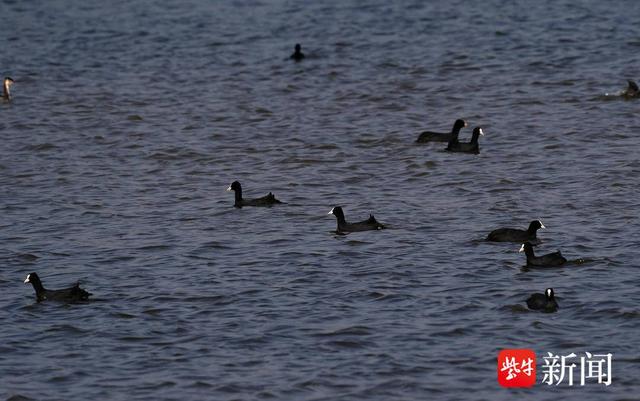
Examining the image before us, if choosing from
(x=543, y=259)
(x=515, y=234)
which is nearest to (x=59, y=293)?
(x=543, y=259)

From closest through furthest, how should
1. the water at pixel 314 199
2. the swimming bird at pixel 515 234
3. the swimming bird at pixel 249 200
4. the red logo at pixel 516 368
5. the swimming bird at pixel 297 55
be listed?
the red logo at pixel 516 368
the water at pixel 314 199
the swimming bird at pixel 515 234
the swimming bird at pixel 249 200
the swimming bird at pixel 297 55

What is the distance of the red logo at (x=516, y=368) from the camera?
20.1 meters

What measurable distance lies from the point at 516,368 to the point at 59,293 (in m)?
8.44

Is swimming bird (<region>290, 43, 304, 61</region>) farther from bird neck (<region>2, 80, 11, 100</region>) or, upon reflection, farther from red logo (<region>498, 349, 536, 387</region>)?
red logo (<region>498, 349, 536, 387</region>)

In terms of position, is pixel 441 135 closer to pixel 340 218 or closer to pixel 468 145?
pixel 468 145

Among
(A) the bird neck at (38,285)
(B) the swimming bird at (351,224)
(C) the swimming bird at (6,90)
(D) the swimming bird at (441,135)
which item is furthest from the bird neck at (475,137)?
(C) the swimming bird at (6,90)

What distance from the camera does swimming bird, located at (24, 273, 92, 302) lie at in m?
24.5

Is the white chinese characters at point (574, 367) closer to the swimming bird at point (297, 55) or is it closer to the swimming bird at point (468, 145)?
the swimming bird at point (468, 145)

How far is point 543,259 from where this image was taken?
25.9 metres

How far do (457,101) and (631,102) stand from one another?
17.2ft

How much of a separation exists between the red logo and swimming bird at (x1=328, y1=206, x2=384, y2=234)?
8.13 meters

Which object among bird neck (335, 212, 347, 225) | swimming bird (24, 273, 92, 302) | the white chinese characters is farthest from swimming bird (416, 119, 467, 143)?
the white chinese characters

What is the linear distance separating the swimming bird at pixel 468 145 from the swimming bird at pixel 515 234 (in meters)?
9.12

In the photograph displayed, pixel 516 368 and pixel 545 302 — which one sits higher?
pixel 545 302
